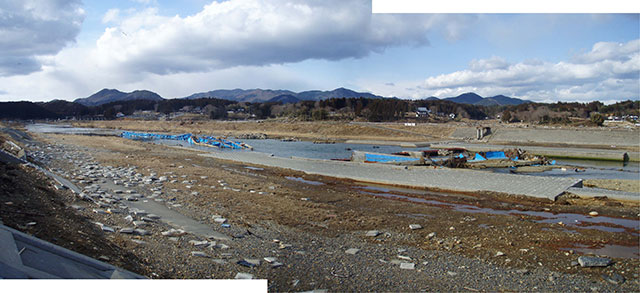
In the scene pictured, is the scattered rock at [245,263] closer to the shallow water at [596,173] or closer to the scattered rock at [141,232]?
the scattered rock at [141,232]

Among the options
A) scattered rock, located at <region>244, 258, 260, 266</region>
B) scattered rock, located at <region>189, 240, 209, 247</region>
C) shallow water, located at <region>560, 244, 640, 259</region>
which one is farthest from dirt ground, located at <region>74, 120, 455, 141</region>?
scattered rock, located at <region>244, 258, 260, 266</region>

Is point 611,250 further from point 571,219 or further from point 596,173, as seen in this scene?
point 596,173

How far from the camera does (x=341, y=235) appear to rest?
1017 centimetres

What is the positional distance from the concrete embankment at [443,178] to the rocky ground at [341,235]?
1420 millimetres

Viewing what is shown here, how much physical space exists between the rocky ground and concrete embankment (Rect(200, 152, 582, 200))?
4.66 feet

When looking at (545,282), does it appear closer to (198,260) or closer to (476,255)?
(476,255)

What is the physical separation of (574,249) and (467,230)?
8.41 feet

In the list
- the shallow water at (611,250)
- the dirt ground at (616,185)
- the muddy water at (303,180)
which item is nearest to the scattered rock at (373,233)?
the shallow water at (611,250)

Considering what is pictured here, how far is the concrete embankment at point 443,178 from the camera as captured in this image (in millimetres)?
17436

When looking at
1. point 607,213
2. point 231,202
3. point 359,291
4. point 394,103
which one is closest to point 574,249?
point 607,213

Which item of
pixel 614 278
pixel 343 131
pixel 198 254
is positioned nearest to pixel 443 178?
pixel 614 278

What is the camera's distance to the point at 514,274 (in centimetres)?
764

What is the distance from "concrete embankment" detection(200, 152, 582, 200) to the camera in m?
17.4

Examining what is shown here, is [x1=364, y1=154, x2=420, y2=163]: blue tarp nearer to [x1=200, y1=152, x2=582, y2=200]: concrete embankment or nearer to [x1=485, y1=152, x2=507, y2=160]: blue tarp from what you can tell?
[x1=200, y1=152, x2=582, y2=200]: concrete embankment
